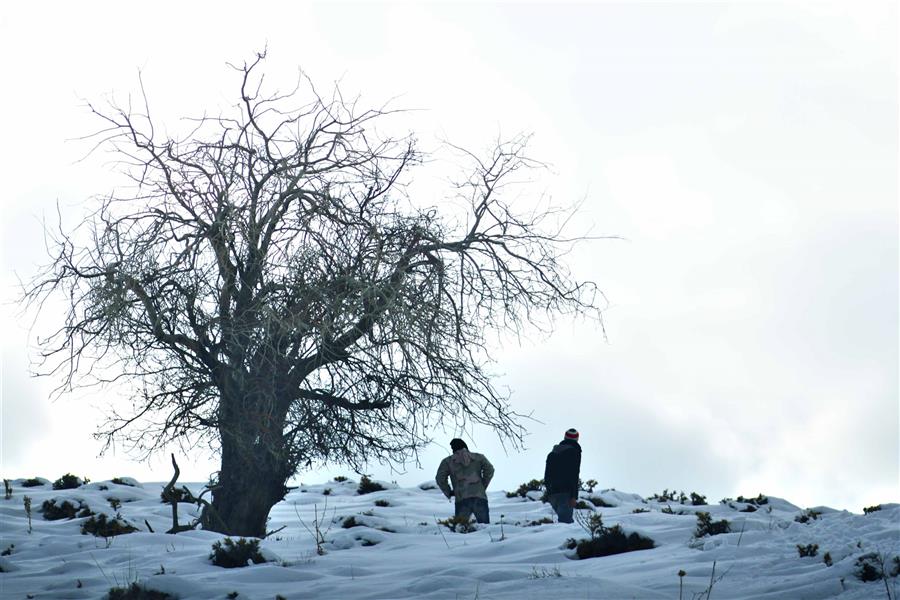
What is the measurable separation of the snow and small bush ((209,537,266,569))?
131mm

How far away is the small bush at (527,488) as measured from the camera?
19734 mm

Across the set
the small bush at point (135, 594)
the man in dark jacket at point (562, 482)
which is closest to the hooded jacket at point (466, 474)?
the man in dark jacket at point (562, 482)

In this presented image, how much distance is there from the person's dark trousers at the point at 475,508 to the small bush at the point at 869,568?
7.31 meters

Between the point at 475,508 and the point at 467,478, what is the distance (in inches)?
19.1

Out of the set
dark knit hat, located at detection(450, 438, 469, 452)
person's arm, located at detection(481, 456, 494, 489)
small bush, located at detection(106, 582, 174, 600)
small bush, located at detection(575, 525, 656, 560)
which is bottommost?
small bush, located at detection(106, 582, 174, 600)

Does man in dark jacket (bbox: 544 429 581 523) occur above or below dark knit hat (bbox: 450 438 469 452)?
below

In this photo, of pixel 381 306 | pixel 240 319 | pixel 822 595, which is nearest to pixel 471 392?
pixel 381 306

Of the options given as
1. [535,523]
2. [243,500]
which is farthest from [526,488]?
[243,500]

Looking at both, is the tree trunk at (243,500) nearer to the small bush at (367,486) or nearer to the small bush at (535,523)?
the small bush at (535,523)

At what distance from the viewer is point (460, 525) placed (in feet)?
45.2

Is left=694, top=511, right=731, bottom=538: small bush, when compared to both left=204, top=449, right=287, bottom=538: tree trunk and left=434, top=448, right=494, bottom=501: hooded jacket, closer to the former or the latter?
left=434, top=448, right=494, bottom=501: hooded jacket

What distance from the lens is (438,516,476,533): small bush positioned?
1359 centimetres

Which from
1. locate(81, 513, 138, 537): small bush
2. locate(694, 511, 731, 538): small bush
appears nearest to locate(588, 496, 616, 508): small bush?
locate(694, 511, 731, 538): small bush

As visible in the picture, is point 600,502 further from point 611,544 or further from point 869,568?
point 869,568
